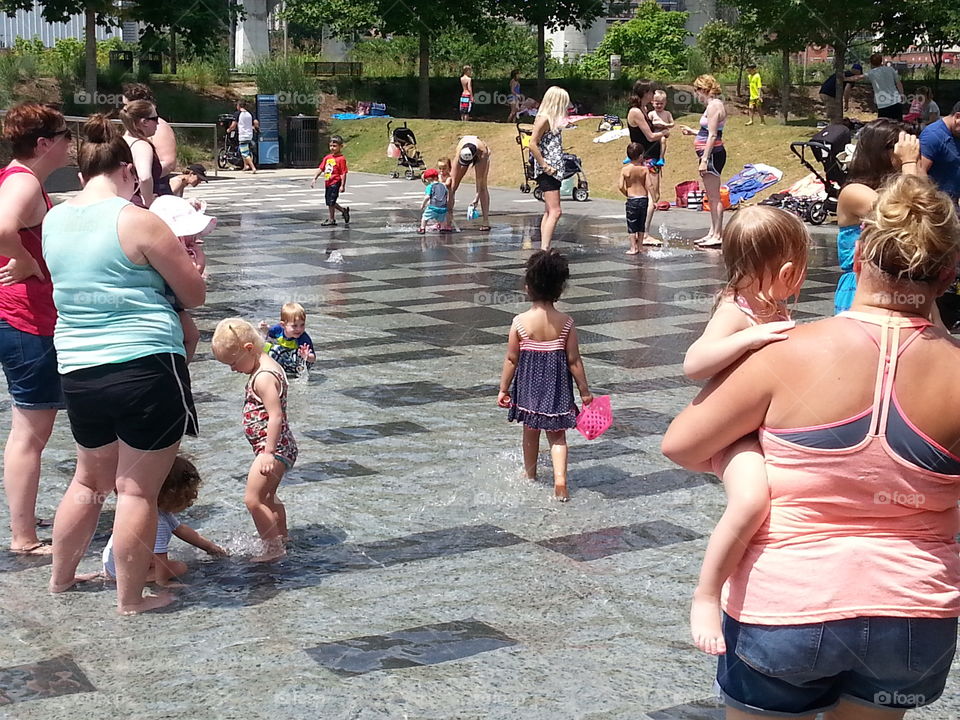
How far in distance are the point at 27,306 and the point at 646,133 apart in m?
12.4

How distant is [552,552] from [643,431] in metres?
2.08

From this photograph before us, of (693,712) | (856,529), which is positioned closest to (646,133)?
(693,712)

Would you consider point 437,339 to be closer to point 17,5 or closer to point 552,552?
point 552,552

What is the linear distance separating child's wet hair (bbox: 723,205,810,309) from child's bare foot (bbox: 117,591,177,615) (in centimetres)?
262

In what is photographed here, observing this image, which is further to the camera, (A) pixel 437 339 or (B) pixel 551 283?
(A) pixel 437 339

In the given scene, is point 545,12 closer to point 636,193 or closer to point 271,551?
point 636,193

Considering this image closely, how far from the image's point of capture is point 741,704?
103 inches

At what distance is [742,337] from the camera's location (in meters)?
2.60

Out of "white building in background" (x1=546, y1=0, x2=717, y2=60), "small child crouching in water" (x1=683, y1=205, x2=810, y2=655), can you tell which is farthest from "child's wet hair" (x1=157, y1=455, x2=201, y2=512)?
"white building in background" (x1=546, y1=0, x2=717, y2=60)

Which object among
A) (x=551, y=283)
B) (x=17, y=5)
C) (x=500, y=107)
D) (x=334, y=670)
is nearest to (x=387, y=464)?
(x=551, y=283)

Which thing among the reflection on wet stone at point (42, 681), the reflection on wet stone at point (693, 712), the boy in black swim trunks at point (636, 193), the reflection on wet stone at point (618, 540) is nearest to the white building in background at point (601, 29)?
the boy in black swim trunks at point (636, 193)

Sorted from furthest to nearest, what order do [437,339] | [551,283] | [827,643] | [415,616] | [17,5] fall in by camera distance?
[17,5]
[437,339]
[551,283]
[415,616]
[827,643]

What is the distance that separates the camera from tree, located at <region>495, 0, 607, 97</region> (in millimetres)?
44062

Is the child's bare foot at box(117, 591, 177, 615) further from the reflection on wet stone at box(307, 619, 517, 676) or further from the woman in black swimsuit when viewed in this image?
the woman in black swimsuit
